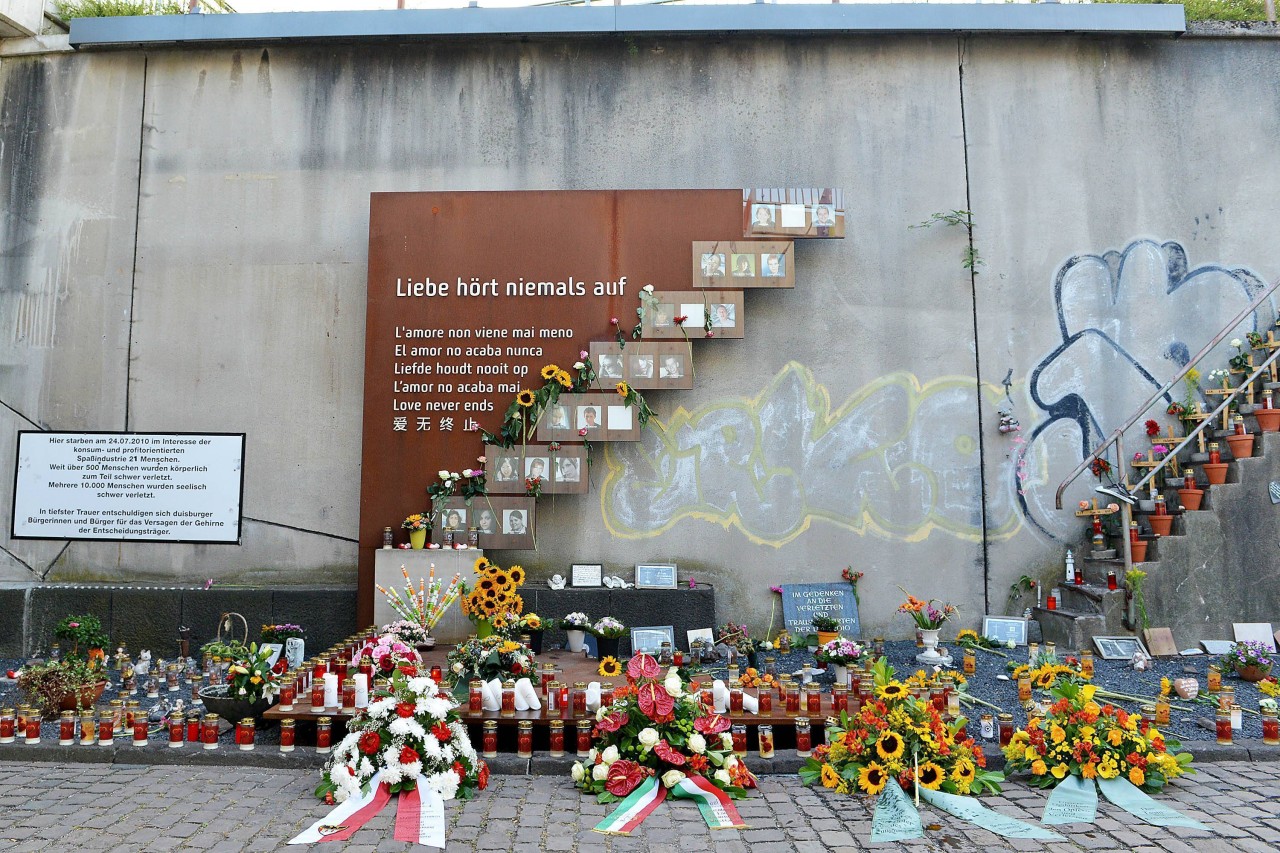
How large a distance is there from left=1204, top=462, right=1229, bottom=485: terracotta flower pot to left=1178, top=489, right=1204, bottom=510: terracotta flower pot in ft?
0.50

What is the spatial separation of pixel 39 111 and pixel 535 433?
6.72 metres

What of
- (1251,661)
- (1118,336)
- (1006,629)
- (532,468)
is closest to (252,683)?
(532,468)

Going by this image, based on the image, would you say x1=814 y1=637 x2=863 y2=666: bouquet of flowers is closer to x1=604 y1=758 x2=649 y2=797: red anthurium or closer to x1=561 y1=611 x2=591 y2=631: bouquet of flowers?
x1=561 y1=611 x2=591 y2=631: bouquet of flowers

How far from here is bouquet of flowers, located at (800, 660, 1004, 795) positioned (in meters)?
5.30

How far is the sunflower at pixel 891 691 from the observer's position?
5512 mm

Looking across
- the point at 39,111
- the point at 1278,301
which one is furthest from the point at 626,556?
the point at 39,111

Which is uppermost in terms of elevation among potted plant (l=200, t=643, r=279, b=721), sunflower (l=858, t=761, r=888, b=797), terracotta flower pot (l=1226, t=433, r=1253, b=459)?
terracotta flower pot (l=1226, t=433, r=1253, b=459)

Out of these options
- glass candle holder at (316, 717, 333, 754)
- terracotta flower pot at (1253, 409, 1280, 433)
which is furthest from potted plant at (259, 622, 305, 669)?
terracotta flower pot at (1253, 409, 1280, 433)

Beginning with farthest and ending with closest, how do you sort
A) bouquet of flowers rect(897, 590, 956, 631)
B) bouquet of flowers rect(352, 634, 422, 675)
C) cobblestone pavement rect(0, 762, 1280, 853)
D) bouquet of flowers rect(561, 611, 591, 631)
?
bouquet of flowers rect(897, 590, 956, 631) → bouquet of flowers rect(561, 611, 591, 631) → bouquet of flowers rect(352, 634, 422, 675) → cobblestone pavement rect(0, 762, 1280, 853)

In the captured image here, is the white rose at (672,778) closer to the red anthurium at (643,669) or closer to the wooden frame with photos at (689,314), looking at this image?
the red anthurium at (643,669)

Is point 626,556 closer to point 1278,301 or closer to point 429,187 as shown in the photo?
point 429,187

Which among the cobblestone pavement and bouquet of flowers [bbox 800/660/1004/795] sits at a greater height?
bouquet of flowers [bbox 800/660/1004/795]

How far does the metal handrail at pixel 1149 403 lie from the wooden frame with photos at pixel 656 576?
4031 millimetres

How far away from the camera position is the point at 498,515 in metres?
9.55
